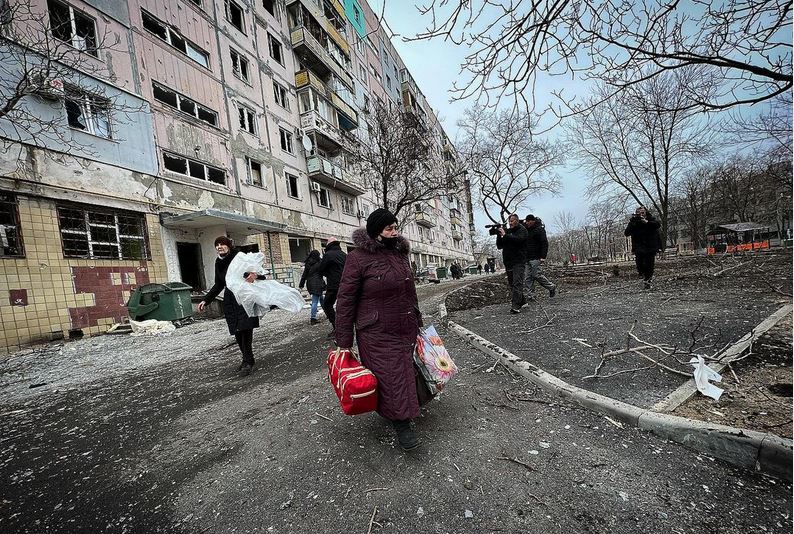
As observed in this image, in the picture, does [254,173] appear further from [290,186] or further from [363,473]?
[363,473]

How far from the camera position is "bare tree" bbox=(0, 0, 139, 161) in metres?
7.30

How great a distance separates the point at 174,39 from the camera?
12.7 m

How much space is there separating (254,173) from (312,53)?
9810mm

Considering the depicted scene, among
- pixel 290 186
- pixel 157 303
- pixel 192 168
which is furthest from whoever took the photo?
pixel 290 186

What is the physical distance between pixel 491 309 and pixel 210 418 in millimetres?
5931

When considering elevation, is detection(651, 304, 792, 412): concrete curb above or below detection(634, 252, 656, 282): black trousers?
below

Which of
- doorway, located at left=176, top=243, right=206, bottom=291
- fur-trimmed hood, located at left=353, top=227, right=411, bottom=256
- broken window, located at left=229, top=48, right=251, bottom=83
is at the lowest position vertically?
fur-trimmed hood, located at left=353, top=227, right=411, bottom=256

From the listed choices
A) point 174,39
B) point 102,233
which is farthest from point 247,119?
point 102,233

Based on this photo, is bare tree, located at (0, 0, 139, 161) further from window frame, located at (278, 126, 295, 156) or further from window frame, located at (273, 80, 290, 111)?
window frame, located at (273, 80, 290, 111)

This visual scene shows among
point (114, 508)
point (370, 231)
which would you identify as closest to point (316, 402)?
point (114, 508)

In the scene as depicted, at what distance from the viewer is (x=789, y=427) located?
205 centimetres

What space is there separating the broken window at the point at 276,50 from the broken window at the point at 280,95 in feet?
4.68

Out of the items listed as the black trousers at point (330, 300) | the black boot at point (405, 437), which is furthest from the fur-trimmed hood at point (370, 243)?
the black trousers at point (330, 300)

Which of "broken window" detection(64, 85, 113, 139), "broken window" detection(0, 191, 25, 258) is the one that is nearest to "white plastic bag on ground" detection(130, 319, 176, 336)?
"broken window" detection(0, 191, 25, 258)
